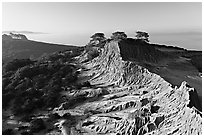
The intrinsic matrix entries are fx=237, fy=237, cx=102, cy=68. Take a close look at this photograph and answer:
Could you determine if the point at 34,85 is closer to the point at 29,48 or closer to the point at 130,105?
the point at 130,105

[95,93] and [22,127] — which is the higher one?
[95,93]

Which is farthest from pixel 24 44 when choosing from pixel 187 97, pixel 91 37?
pixel 187 97

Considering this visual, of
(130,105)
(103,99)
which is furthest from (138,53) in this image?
(130,105)

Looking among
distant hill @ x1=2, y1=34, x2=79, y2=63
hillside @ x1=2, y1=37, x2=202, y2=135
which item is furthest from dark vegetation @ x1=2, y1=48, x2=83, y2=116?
distant hill @ x1=2, y1=34, x2=79, y2=63

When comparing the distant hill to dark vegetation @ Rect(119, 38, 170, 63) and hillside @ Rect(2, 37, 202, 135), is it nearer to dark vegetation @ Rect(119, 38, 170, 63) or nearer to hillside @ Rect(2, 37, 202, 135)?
hillside @ Rect(2, 37, 202, 135)

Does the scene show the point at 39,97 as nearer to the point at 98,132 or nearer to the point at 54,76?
the point at 54,76

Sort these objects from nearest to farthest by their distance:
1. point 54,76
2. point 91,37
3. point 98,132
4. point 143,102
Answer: point 98,132 < point 143,102 < point 54,76 < point 91,37

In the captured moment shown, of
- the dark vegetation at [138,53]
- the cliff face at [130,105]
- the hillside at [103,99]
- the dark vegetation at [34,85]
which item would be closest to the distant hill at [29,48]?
the dark vegetation at [34,85]
